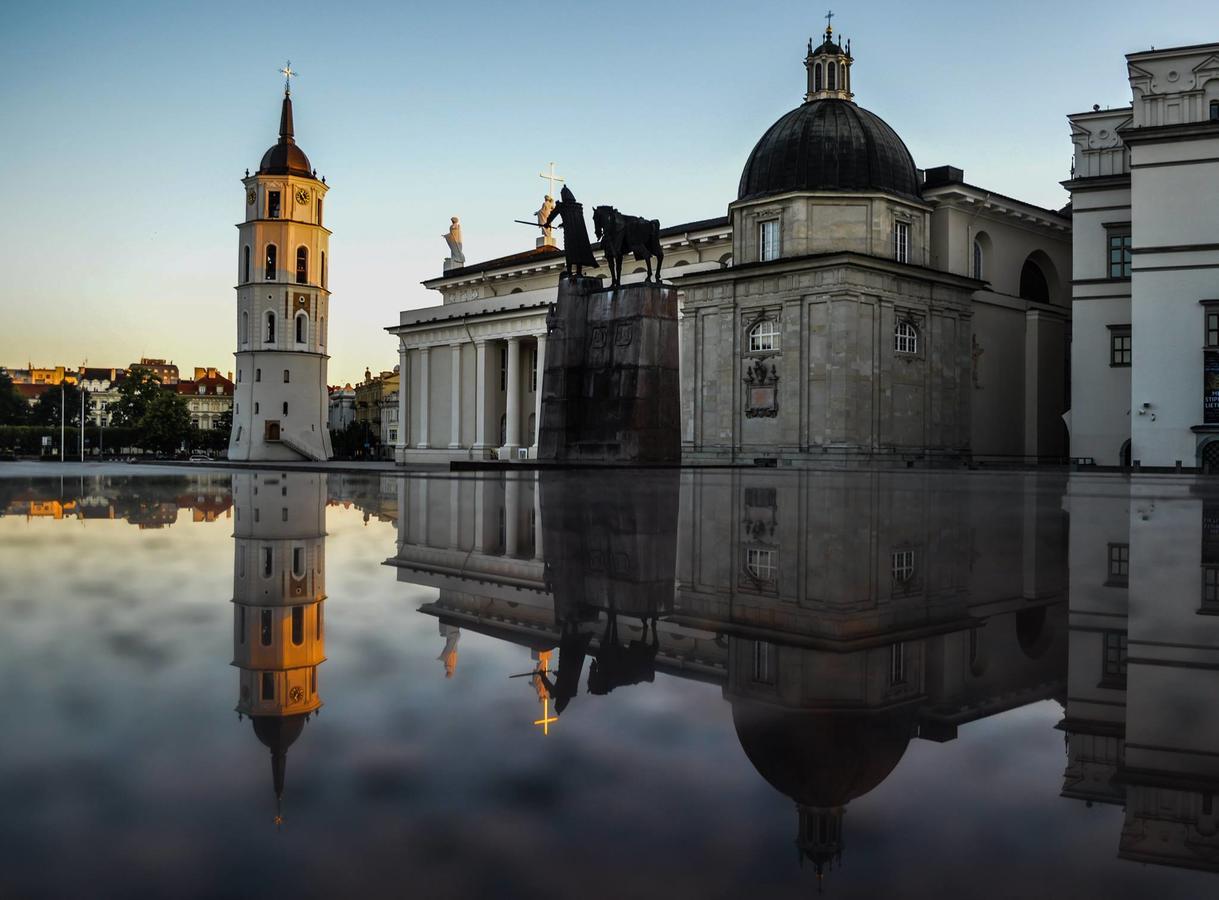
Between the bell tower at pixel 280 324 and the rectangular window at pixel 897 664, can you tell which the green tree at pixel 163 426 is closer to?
the bell tower at pixel 280 324

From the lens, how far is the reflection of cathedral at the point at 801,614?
2064mm

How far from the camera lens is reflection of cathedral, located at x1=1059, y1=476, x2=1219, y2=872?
63.1 inches

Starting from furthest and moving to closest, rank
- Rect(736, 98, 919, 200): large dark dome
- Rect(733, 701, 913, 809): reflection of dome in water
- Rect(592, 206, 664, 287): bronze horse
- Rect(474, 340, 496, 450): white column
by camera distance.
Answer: Rect(474, 340, 496, 450): white column
Rect(736, 98, 919, 200): large dark dome
Rect(592, 206, 664, 287): bronze horse
Rect(733, 701, 913, 809): reflection of dome in water

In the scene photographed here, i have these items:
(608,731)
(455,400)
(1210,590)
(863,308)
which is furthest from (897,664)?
(455,400)

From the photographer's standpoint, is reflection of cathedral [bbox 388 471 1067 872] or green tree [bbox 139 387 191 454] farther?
green tree [bbox 139 387 191 454]

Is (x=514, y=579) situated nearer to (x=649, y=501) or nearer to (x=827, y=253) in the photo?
(x=649, y=501)

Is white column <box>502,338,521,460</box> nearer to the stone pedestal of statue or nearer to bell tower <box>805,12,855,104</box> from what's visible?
bell tower <box>805,12,855,104</box>

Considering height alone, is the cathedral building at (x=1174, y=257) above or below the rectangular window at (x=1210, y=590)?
above

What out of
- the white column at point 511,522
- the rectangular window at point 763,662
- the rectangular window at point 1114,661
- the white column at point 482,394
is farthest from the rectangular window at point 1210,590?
the white column at point 482,394

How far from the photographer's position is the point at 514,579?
462 cm

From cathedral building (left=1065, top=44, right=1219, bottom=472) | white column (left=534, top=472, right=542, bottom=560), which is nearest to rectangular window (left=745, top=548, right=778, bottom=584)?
white column (left=534, top=472, right=542, bottom=560)

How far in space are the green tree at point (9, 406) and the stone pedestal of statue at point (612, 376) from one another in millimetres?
122809

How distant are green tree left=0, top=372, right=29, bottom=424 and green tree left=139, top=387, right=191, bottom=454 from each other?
32.1 metres

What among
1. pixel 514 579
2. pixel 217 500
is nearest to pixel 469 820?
pixel 514 579
